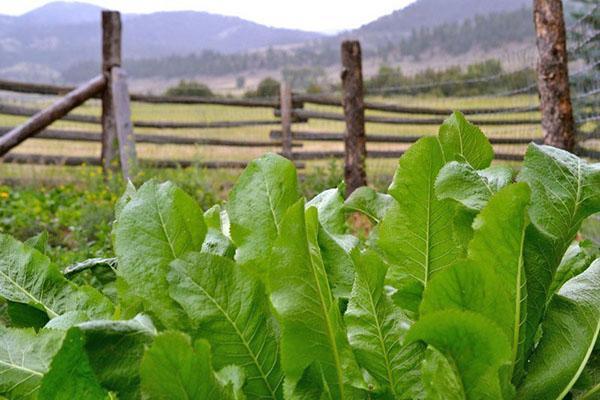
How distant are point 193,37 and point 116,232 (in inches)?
4083

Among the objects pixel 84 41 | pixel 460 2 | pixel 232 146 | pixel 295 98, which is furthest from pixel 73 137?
pixel 84 41

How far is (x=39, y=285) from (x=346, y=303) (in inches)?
9.0

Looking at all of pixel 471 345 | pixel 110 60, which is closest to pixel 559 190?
pixel 471 345

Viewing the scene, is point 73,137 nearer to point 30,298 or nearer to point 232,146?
point 232,146

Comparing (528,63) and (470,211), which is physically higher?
(528,63)

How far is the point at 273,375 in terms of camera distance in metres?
0.43

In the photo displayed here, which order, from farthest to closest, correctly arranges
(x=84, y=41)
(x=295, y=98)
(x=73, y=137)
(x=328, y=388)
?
(x=84, y=41), (x=295, y=98), (x=73, y=137), (x=328, y=388)

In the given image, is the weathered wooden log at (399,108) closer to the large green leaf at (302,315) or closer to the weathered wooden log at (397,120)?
the weathered wooden log at (397,120)

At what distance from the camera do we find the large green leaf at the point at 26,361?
1.36ft

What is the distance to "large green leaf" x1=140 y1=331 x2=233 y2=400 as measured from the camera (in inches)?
12.8

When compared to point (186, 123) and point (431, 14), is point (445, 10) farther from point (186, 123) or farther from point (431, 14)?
point (186, 123)

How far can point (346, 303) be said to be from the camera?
48cm

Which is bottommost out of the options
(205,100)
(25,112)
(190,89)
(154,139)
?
(154,139)

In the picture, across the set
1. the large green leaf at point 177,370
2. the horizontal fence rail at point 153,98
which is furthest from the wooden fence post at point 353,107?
the large green leaf at point 177,370
